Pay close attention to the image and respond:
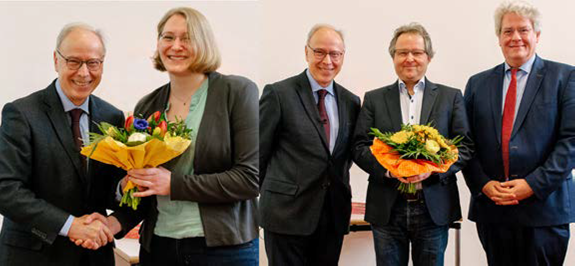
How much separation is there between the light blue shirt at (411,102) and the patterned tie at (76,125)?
1483 millimetres

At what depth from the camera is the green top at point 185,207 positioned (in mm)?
1720

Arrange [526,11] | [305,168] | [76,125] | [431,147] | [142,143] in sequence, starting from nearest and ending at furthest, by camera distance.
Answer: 1. [142,143]
2. [76,125]
3. [431,147]
4. [305,168]
5. [526,11]

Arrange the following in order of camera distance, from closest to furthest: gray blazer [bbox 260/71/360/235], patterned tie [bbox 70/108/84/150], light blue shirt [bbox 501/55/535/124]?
patterned tie [bbox 70/108/84/150], gray blazer [bbox 260/71/360/235], light blue shirt [bbox 501/55/535/124]

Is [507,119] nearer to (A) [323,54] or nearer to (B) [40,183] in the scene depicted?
(A) [323,54]

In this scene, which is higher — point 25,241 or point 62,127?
point 62,127

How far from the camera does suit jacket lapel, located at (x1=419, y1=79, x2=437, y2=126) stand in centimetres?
252

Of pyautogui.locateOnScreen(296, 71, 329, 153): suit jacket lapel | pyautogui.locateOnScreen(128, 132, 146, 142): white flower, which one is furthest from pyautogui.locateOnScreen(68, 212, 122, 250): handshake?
pyautogui.locateOnScreen(296, 71, 329, 153): suit jacket lapel

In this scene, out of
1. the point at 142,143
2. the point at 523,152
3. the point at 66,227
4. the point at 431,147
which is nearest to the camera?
the point at 142,143

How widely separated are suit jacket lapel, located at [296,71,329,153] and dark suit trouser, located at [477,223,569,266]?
104cm

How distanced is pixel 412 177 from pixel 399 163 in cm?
11

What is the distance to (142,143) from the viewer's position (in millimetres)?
1706

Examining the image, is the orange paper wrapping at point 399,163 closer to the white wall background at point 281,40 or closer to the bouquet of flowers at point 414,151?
the bouquet of flowers at point 414,151

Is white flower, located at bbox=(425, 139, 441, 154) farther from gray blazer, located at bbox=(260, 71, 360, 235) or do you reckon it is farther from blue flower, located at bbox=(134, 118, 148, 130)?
blue flower, located at bbox=(134, 118, 148, 130)

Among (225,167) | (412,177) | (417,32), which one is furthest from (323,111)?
(225,167)
